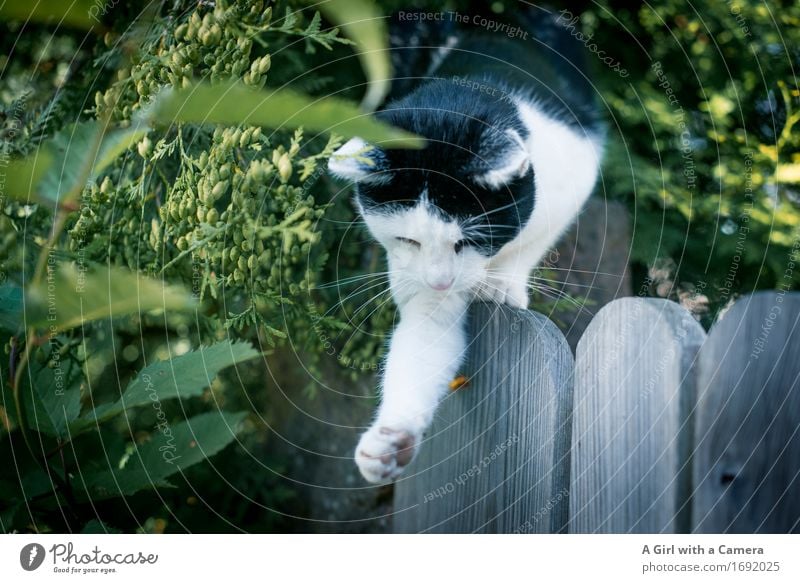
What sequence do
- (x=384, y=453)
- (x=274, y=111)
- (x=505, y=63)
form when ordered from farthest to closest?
(x=505, y=63) → (x=384, y=453) → (x=274, y=111)

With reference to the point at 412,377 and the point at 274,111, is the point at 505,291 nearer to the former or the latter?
the point at 412,377

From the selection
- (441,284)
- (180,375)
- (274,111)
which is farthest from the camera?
(441,284)

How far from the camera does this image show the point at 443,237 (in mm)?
833

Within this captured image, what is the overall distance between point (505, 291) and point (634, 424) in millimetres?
353

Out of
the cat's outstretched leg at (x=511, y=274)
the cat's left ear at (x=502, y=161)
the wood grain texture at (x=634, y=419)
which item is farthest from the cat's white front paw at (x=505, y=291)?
the wood grain texture at (x=634, y=419)

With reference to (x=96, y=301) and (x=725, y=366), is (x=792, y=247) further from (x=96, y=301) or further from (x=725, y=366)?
(x=96, y=301)

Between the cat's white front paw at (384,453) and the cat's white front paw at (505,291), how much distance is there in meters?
0.20

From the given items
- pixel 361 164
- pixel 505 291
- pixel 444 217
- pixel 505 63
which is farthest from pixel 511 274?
pixel 505 63

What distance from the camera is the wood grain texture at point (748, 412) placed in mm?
503

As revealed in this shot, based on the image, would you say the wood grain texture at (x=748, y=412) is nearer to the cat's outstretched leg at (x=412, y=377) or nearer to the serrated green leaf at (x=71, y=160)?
the cat's outstretched leg at (x=412, y=377)

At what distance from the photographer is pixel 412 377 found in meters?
0.79

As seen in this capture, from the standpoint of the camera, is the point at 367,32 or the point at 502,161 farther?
the point at 502,161

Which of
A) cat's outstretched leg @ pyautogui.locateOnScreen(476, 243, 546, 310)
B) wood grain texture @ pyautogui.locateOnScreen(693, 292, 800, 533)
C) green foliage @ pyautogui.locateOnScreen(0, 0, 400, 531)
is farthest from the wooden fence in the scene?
green foliage @ pyautogui.locateOnScreen(0, 0, 400, 531)
